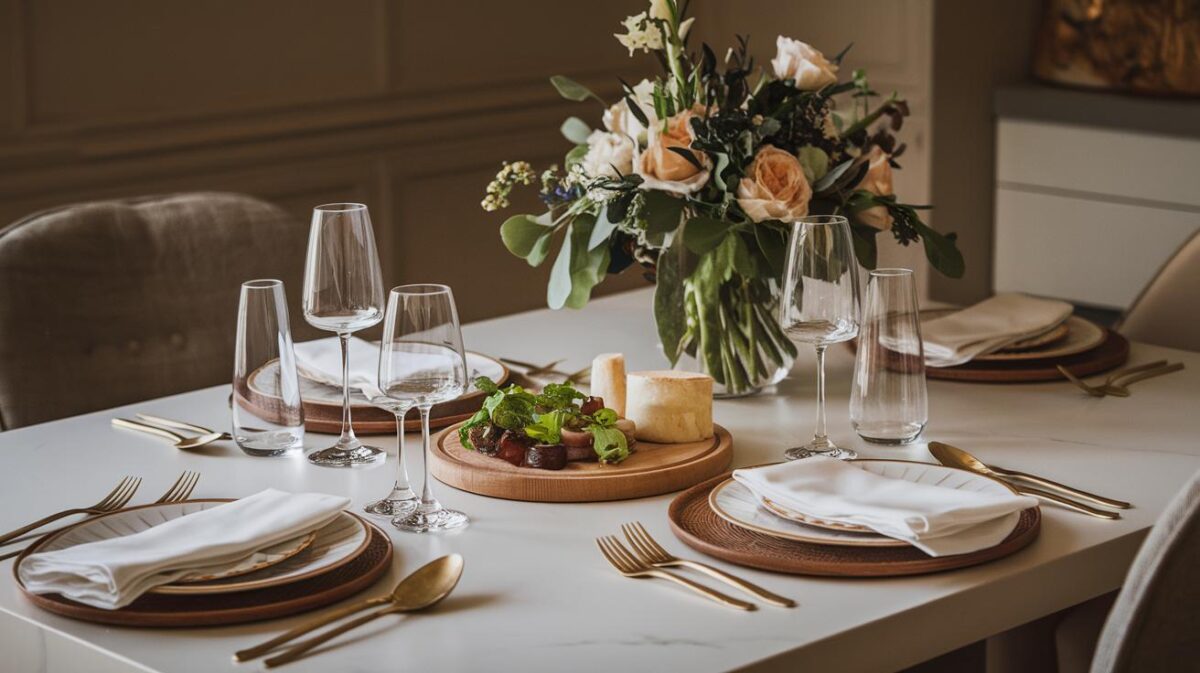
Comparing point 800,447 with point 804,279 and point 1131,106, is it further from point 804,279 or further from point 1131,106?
point 1131,106

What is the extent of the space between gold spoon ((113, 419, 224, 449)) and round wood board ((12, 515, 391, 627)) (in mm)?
439

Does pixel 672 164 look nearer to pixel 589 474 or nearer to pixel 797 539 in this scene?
pixel 589 474

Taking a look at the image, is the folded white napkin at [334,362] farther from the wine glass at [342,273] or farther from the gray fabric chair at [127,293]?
the gray fabric chair at [127,293]

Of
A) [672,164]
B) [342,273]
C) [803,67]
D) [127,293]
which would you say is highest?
[803,67]

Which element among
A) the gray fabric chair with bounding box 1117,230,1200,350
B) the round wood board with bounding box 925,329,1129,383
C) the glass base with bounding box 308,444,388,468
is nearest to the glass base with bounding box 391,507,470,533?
the glass base with bounding box 308,444,388,468

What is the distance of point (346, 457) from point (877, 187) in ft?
2.25

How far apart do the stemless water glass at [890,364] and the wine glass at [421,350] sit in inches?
18.4

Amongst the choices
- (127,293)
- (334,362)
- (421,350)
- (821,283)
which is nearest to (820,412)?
(821,283)

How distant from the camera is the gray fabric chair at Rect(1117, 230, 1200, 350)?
2.21m

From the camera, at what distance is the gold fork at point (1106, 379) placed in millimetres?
1781

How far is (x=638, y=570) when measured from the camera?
1234 mm

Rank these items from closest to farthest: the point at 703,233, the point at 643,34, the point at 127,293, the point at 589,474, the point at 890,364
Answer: the point at 589,474 < the point at 890,364 < the point at 703,233 < the point at 643,34 < the point at 127,293

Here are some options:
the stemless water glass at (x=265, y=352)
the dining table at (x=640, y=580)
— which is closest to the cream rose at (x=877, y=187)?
the dining table at (x=640, y=580)

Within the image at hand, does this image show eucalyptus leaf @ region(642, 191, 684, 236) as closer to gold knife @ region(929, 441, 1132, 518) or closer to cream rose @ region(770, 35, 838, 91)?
cream rose @ region(770, 35, 838, 91)
